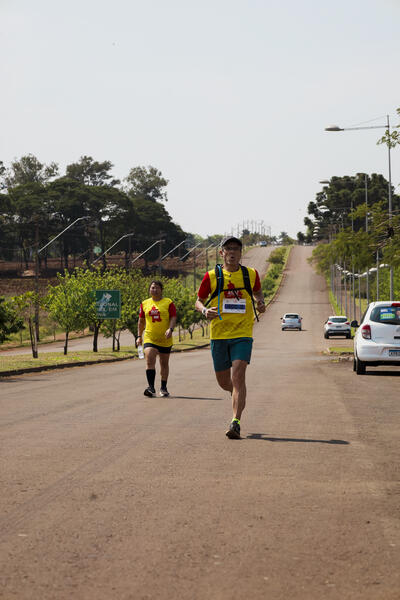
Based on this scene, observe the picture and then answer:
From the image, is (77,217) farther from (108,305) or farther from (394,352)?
(394,352)

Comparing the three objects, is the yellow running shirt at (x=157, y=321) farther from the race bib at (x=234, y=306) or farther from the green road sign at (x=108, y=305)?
the green road sign at (x=108, y=305)

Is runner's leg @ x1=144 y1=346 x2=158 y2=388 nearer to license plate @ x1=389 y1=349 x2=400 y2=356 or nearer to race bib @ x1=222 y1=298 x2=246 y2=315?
race bib @ x1=222 y1=298 x2=246 y2=315

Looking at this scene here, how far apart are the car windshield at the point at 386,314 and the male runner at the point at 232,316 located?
11.6 metres

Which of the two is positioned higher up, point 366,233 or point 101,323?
point 366,233

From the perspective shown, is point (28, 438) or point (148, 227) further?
point (148, 227)

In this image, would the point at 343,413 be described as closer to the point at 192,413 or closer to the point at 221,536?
the point at 192,413

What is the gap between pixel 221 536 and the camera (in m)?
5.28

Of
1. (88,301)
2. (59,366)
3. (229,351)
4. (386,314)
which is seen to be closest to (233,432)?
(229,351)

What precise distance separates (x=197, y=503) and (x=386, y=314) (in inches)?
612

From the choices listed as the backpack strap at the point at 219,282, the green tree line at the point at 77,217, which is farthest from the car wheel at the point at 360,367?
the green tree line at the point at 77,217

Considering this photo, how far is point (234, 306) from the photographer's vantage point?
9.85 meters

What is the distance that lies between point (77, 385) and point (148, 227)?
114290 millimetres

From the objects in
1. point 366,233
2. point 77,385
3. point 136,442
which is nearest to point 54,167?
point 366,233

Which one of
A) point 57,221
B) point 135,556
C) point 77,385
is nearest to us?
point 135,556
